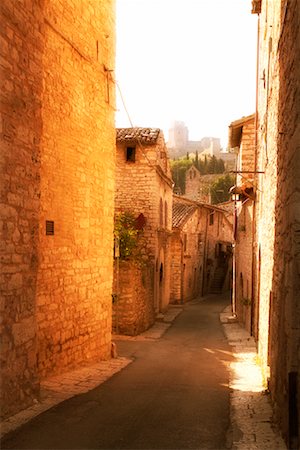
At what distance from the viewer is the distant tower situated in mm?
130750

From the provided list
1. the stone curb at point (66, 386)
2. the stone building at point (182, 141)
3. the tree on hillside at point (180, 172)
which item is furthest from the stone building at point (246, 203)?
the stone building at point (182, 141)

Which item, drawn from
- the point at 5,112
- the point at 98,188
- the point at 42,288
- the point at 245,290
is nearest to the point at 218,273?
the point at 245,290

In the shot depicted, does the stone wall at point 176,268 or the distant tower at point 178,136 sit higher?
the distant tower at point 178,136

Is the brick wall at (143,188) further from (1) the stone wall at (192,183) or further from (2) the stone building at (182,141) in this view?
(2) the stone building at (182,141)

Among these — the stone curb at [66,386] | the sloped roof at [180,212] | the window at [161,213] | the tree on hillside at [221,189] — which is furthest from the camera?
the tree on hillside at [221,189]

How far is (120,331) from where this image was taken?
16.1 m

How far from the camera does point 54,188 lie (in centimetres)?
833

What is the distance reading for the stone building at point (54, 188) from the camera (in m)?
5.68

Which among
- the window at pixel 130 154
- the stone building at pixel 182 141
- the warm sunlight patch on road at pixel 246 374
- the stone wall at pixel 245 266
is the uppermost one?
the stone building at pixel 182 141

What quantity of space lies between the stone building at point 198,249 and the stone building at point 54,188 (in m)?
16.9

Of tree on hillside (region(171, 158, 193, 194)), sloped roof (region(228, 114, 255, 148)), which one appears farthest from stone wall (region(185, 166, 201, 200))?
sloped roof (region(228, 114, 255, 148))

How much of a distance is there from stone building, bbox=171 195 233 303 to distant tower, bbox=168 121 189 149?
90.2 meters

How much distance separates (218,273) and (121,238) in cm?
2356

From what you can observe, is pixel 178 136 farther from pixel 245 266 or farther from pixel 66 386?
pixel 66 386
